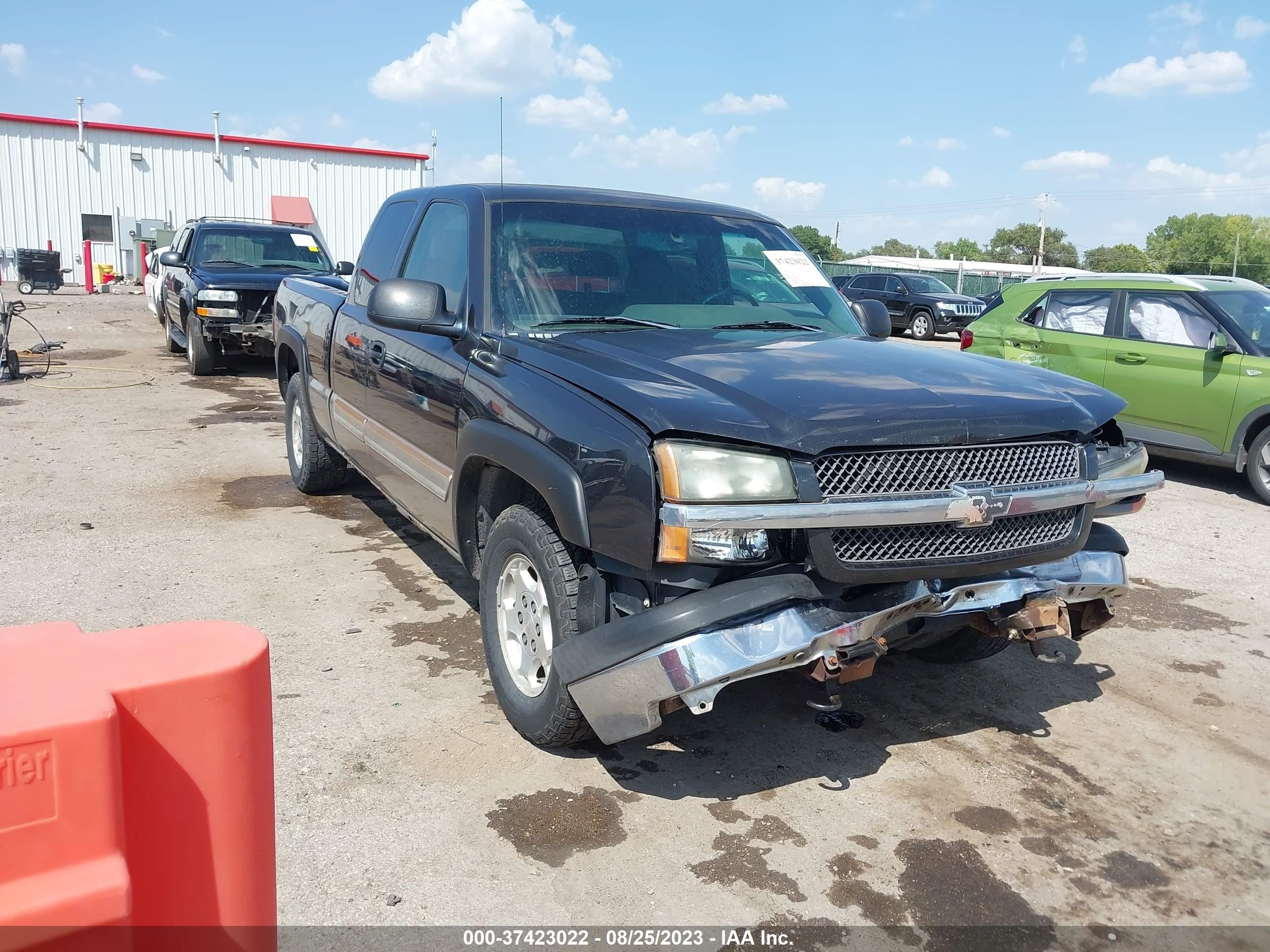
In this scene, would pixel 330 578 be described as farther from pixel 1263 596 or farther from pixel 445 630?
pixel 1263 596

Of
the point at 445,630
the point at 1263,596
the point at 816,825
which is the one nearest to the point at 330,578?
the point at 445,630

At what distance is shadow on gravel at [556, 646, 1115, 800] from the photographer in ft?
11.2

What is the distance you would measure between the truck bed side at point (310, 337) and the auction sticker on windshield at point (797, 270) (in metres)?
2.47

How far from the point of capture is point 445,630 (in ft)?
15.0

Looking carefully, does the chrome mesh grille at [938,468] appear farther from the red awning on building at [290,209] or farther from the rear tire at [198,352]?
the red awning on building at [290,209]

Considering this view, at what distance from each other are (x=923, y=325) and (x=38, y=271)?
20865mm

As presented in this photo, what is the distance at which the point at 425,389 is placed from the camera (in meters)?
4.12

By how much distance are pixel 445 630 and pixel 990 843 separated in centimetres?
248

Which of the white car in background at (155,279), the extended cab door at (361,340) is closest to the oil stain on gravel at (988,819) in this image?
the extended cab door at (361,340)

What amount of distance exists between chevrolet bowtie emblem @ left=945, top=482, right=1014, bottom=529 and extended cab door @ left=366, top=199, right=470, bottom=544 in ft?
5.97

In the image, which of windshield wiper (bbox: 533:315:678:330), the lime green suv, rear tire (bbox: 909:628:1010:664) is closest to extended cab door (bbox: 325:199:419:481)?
windshield wiper (bbox: 533:315:678:330)

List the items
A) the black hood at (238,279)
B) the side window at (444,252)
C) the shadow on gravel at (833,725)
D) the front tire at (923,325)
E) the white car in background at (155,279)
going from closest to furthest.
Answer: the shadow on gravel at (833,725) < the side window at (444,252) < the black hood at (238,279) < the white car in background at (155,279) < the front tire at (923,325)

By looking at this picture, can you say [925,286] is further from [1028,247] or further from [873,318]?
[1028,247]

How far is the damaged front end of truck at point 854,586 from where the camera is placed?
8.93 ft
